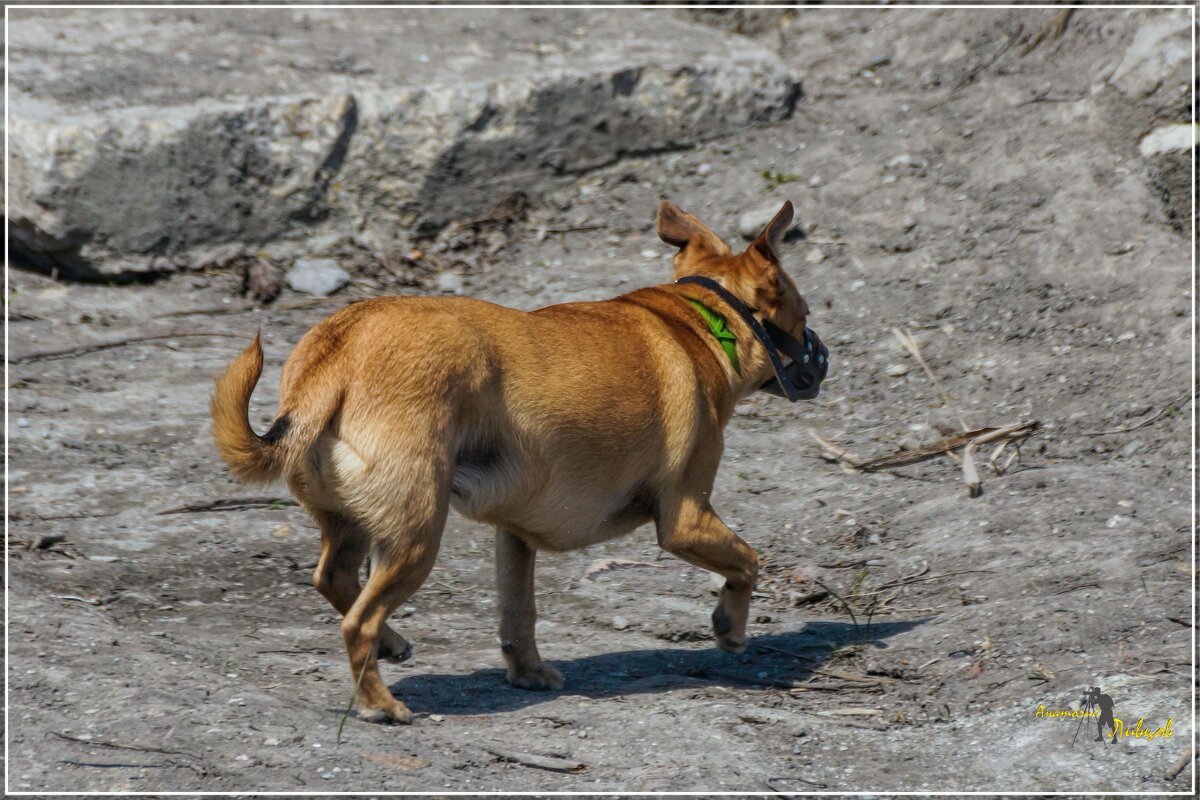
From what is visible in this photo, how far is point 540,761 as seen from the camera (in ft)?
12.8

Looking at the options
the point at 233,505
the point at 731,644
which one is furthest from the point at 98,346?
the point at 731,644

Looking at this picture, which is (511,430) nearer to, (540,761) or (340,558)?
(340,558)

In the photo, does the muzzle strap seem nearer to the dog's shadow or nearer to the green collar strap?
the green collar strap


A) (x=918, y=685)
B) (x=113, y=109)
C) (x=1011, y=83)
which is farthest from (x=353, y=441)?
→ (x=1011, y=83)

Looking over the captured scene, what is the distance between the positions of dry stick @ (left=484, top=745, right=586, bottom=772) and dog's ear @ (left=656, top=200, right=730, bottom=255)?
97.9 inches

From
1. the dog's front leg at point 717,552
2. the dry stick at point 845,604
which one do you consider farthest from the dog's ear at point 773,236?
the dry stick at point 845,604

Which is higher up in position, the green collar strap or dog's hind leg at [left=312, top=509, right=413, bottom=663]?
the green collar strap

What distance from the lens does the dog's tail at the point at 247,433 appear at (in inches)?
154

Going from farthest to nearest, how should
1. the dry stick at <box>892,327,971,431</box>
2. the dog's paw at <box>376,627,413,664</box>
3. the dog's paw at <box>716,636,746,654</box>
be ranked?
the dry stick at <box>892,327,971,431</box> → the dog's paw at <box>716,636,746,654</box> → the dog's paw at <box>376,627,413,664</box>

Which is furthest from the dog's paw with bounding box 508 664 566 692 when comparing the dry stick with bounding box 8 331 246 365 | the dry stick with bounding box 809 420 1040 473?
the dry stick with bounding box 8 331 246 365

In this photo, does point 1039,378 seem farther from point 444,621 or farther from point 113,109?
point 113,109

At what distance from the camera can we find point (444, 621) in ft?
18.0

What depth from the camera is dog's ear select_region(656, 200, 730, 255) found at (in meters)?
5.61

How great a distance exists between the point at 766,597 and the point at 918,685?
3.98ft
